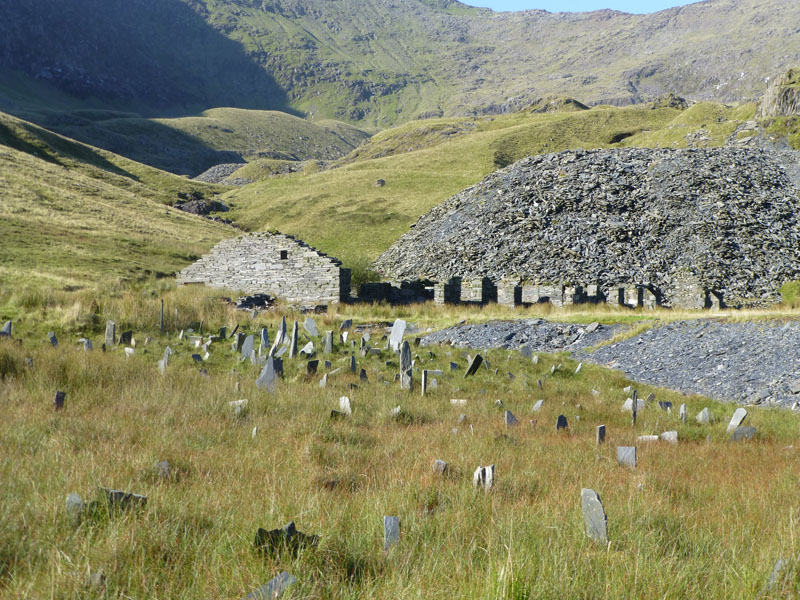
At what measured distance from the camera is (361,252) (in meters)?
51.8

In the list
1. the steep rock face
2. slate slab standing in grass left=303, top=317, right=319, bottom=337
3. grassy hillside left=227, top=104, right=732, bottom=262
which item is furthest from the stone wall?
the steep rock face

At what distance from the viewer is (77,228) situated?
1639 inches

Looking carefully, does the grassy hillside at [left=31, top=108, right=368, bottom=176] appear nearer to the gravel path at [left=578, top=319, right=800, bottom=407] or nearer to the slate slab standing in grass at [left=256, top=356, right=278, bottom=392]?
the gravel path at [left=578, top=319, right=800, bottom=407]

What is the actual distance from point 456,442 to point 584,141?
103 m

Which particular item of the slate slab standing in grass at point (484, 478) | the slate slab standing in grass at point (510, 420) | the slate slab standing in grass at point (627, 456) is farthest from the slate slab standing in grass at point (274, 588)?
the slate slab standing in grass at point (510, 420)

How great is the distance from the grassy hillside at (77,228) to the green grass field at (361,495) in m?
15.3

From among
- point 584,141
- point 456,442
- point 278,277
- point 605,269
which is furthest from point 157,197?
point 456,442

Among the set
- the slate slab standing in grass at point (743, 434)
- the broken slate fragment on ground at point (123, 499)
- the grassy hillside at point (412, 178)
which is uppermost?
the grassy hillside at point (412, 178)

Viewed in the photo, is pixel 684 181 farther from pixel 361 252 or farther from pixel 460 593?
pixel 460 593

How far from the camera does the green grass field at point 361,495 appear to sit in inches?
97.3

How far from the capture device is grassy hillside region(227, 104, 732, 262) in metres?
64.2

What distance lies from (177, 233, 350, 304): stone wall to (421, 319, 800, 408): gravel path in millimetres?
8557

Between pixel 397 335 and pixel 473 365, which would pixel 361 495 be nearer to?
pixel 473 365

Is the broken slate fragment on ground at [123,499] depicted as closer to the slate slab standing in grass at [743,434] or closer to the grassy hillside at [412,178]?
the slate slab standing in grass at [743,434]
